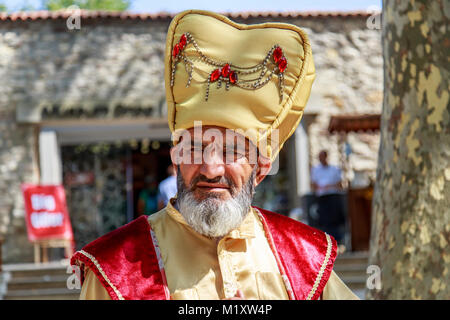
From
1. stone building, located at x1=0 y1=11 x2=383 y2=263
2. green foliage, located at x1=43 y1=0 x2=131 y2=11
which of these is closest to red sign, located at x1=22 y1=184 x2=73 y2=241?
stone building, located at x1=0 y1=11 x2=383 y2=263

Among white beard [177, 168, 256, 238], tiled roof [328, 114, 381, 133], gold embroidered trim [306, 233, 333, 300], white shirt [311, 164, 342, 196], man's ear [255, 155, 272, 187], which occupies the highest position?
man's ear [255, 155, 272, 187]

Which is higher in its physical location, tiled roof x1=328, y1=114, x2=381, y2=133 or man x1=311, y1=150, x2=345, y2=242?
tiled roof x1=328, y1=114, x2=381, y2=133

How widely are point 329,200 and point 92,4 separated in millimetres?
24806

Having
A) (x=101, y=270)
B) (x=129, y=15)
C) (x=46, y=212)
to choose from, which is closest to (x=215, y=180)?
(x=101, y=270)

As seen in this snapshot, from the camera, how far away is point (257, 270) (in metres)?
2.34

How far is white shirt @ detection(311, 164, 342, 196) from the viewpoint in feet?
30.0

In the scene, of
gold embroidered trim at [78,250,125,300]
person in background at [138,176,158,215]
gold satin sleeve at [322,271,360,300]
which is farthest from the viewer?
person in background at [138,176,158,215]

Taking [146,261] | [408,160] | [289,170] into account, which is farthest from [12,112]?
[146,261]

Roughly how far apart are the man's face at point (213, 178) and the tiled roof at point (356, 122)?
7.77 m

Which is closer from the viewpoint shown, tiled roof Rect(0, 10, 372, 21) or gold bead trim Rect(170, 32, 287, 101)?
gold bead trim Rect(170, 32, 287, 101)

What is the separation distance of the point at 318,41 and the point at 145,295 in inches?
398

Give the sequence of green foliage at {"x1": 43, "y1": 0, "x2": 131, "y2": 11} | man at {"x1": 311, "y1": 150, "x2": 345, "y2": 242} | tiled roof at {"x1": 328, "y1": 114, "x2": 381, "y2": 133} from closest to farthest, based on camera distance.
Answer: man at {"x1": 311, "y1": 150, "x2": 345, "y2": 242} → tiled roof at {"x1": 328, "y1": 114, "x2": 381, "y2": 133} → green foliage at {"x1": 43, "y1": 0, "x2": 131, "y2": 11}

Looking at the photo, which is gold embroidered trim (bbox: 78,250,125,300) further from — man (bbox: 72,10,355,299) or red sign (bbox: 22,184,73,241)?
red sign (bbox: 22,184,73,241)

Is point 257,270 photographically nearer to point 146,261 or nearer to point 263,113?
point 146,261
